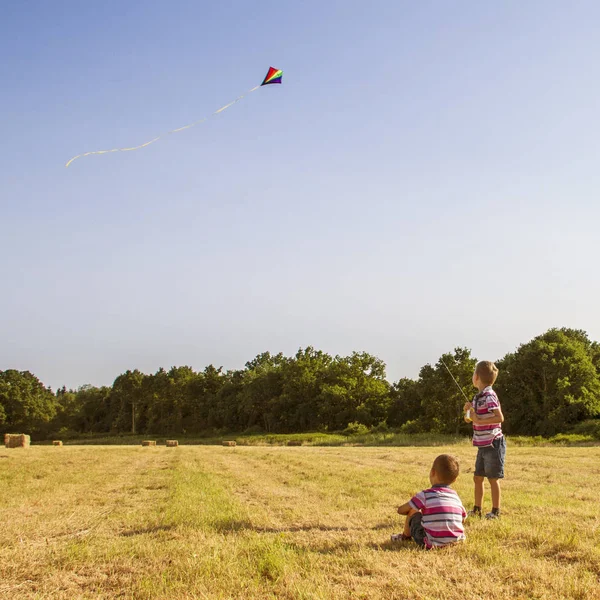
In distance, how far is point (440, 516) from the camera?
5.83 m

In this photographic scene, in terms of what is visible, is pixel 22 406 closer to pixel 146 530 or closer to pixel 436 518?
pixel 146 530

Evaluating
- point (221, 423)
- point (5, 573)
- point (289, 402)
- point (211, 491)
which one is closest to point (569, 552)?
point (5, 573)

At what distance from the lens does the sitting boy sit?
226 inches

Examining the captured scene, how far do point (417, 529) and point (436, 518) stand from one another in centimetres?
26

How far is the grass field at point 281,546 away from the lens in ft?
14.6

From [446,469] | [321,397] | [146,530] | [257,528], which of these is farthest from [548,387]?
[146,530]

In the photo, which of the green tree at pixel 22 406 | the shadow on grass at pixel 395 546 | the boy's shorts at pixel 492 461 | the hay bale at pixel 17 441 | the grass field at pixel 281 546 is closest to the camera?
the grass field at pixel 281 546

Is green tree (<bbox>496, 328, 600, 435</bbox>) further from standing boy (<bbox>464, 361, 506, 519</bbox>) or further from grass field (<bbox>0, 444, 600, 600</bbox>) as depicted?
standing boy (<bbox>464, 361, 506, 519</bbox>)

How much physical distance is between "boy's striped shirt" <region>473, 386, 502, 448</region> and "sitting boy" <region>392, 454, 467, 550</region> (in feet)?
5.75

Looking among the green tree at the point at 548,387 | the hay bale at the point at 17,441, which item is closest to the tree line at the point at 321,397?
the green tree at the point at 548,387

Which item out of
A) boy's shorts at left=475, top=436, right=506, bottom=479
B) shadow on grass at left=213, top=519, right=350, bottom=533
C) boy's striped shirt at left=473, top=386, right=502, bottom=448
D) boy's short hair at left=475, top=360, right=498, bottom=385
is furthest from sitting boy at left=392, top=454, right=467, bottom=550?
boy's short hair at left=475, top=360, right=498, bottom=385

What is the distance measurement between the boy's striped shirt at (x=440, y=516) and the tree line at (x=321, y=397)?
35.8m

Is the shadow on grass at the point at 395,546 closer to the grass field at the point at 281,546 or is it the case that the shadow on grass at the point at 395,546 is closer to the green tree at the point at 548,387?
the grass field at the point at 281,546

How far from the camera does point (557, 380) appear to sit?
184ft
